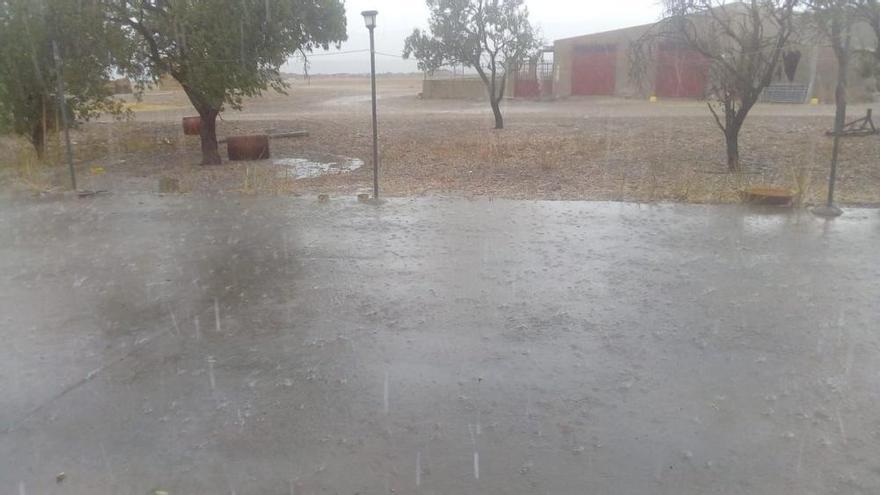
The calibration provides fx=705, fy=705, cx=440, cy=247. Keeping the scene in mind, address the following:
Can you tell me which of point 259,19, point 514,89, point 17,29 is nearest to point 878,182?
point 259,19

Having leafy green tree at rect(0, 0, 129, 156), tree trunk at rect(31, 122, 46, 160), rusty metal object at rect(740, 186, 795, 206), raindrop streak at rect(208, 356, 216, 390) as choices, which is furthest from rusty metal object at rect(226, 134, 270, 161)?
raindrop streak at rect(208, 356, 216, 390)

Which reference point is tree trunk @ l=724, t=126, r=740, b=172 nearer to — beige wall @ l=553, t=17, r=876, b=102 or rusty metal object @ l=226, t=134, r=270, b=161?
rusty metal object @ l=226, t=134, r=270, b=161

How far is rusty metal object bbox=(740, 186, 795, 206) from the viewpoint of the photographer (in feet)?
30.6

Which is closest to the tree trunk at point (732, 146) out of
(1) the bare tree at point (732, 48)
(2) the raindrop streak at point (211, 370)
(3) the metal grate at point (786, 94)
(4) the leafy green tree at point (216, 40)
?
(1) the bare tree at point (732, 48)

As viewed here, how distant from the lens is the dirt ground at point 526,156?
A: 1119 cm

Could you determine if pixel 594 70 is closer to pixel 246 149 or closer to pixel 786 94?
pixel 786 94

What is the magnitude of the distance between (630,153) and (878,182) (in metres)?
4.72

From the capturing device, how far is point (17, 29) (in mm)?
13258

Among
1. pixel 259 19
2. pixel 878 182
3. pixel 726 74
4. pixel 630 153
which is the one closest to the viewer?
pixel 878 182

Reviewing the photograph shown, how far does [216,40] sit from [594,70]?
1041 inches

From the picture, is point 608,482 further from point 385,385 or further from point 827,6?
point 827,6

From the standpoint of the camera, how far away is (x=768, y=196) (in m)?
9.38

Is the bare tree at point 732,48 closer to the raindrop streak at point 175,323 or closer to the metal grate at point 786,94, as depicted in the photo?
the raindrop streak at point 175,323

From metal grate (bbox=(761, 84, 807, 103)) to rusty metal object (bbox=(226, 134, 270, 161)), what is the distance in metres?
23.0
